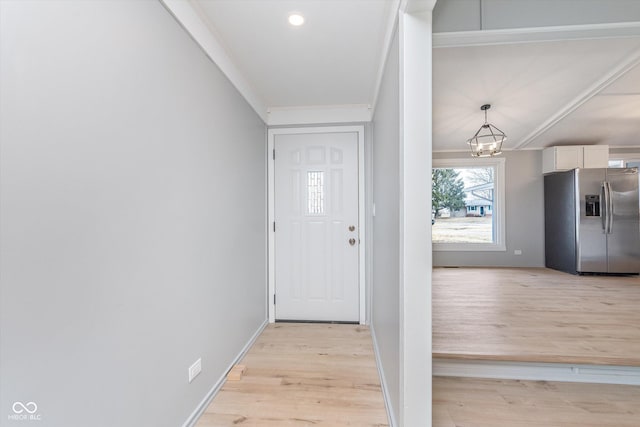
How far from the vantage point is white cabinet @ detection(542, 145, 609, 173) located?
4430 millimetres

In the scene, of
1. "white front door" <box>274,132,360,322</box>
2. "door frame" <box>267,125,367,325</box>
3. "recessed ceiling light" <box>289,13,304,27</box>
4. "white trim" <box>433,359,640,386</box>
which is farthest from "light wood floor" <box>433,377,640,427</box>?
"recessed ceiling light" <box>289,13,304,27</box>

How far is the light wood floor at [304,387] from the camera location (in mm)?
1606

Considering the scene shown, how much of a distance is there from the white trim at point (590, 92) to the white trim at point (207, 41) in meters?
3.46

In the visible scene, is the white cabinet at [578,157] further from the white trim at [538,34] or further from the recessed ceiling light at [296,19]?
the recessed ceiling light at [296,19]

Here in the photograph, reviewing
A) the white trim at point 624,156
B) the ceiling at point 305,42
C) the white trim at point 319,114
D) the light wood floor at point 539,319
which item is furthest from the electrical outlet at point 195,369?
the white trim at point 624,156

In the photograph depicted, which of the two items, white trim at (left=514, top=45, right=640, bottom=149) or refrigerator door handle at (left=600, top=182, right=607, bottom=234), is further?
refrigerator door handle at (left=600, top=182, right=607, bottom=234)

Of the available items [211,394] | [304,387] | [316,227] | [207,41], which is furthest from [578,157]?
[211,394]

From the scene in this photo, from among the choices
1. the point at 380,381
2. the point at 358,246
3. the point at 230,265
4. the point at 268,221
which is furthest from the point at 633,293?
the point at 230,265

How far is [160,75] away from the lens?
1317 millimetres

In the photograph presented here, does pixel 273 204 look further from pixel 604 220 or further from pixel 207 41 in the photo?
pixel 604 220

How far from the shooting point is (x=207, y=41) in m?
1.72

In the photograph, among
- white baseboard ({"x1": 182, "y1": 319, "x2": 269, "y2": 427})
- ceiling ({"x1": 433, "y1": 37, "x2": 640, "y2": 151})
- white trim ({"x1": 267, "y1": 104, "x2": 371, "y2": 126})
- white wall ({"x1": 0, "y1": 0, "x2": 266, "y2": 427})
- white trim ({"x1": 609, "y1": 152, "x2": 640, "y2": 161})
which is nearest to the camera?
white wall ({"x1": 0, "y1": 0, "x2": 266, "y2": 427})

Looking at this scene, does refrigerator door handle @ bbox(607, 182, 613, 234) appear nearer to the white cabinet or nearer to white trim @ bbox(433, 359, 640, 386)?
the white cabinet

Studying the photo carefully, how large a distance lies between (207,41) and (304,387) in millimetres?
2417
